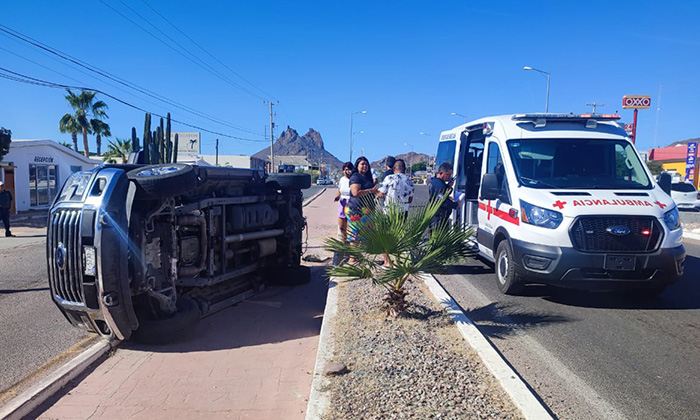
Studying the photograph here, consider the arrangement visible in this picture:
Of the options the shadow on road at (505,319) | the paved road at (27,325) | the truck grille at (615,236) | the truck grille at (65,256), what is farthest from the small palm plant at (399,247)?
the paved road at (27,325)

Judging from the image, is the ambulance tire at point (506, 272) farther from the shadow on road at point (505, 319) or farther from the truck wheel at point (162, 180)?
the truck wheel at point (162, 180)

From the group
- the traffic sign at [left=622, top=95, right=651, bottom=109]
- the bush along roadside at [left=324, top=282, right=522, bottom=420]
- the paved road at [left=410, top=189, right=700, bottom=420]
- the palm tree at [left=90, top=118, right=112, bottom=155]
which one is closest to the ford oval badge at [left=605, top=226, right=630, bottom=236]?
the paved road at [left=410, top=189, right=700, bottom=420]

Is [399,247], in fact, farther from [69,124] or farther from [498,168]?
[69,124]

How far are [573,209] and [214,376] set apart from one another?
445 centimetres

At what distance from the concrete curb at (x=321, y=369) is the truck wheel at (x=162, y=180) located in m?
2.10

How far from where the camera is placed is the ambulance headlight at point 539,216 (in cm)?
621

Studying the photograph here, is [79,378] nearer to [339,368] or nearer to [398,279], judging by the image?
[339,368]

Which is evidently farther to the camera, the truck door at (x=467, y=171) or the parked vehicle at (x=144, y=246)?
the truck door at (x=467, y=171)

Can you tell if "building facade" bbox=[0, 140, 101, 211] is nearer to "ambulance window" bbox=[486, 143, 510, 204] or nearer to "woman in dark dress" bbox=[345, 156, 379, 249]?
"woman in dark dress" bbox=[345, 156, 379, 249]

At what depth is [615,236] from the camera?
604 centimetres

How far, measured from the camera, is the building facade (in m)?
23.5

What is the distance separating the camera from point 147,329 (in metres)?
5.45

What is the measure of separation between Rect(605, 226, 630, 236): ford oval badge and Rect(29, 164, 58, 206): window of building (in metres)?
26.2

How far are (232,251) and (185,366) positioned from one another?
2.05 meters
